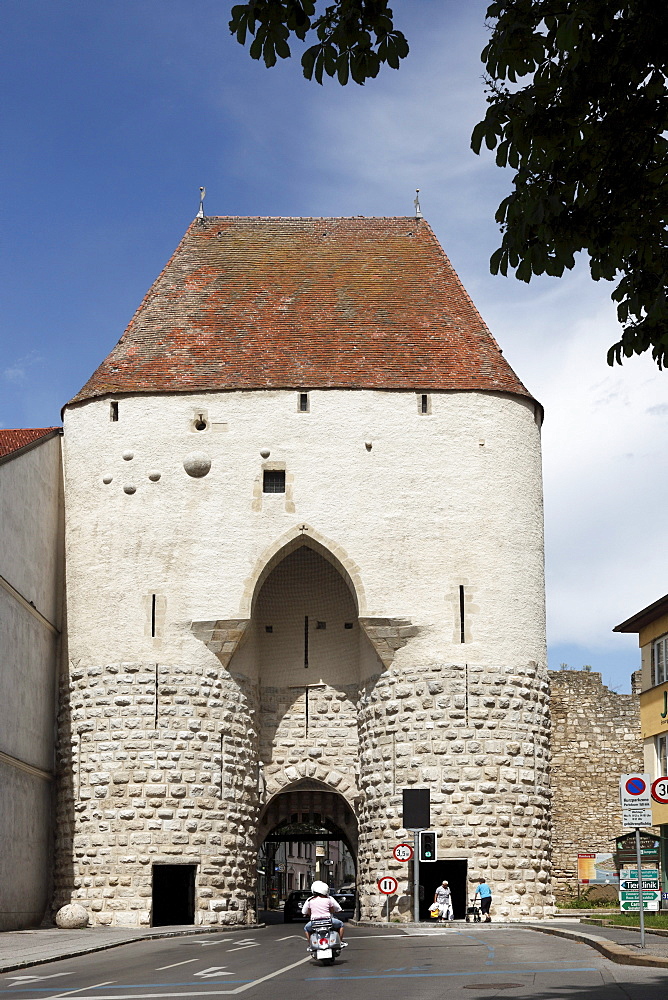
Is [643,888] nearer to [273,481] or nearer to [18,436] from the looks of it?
[273,481]

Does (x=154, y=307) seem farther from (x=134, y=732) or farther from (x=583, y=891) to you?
(x=583, y=891)

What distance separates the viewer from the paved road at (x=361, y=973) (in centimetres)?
1269

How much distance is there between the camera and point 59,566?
31.4 meters

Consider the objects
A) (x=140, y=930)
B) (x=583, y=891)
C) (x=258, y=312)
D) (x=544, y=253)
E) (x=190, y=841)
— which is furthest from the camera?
(x=583, y=891)

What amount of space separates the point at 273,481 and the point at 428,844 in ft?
27.7

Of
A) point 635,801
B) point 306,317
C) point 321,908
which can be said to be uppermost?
point 306,317

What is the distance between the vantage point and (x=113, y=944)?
73.3ft

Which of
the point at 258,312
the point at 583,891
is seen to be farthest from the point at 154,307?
the point at 583,891

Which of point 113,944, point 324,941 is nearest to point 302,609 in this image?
point 113,944

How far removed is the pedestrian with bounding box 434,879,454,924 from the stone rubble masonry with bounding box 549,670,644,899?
27.3 ft

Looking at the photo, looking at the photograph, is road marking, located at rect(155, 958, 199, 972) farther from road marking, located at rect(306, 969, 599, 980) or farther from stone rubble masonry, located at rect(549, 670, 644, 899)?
stone rubble masonry, located at rect(549, 670, 644, 899)

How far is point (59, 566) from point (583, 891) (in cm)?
1573

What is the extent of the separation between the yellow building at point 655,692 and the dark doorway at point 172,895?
397 inches

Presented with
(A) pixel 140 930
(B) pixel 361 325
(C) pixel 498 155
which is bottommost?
(A) pixel 140 930
